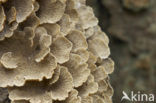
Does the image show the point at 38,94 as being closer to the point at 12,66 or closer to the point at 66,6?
the point at 12,66

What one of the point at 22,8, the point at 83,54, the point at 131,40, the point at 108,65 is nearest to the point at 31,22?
the point at 22,8

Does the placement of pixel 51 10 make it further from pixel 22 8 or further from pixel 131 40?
pixel 131 40

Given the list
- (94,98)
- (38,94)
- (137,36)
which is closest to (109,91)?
(94,98)

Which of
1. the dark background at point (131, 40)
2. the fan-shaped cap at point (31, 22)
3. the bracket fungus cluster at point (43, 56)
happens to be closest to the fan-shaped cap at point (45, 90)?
the bracket fungus cluster at point (43, 56)

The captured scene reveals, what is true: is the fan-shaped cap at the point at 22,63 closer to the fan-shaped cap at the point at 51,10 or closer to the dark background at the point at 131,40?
the fan-shaped cap at the point at 51,10

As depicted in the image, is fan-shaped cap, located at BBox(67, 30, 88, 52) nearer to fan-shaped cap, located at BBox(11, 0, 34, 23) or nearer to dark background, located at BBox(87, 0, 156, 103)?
fan-shaped cap, located at BBox(11, 0, 34, 23)

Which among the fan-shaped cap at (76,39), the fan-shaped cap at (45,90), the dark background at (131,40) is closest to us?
the fan-shaped cap at (45,90)
